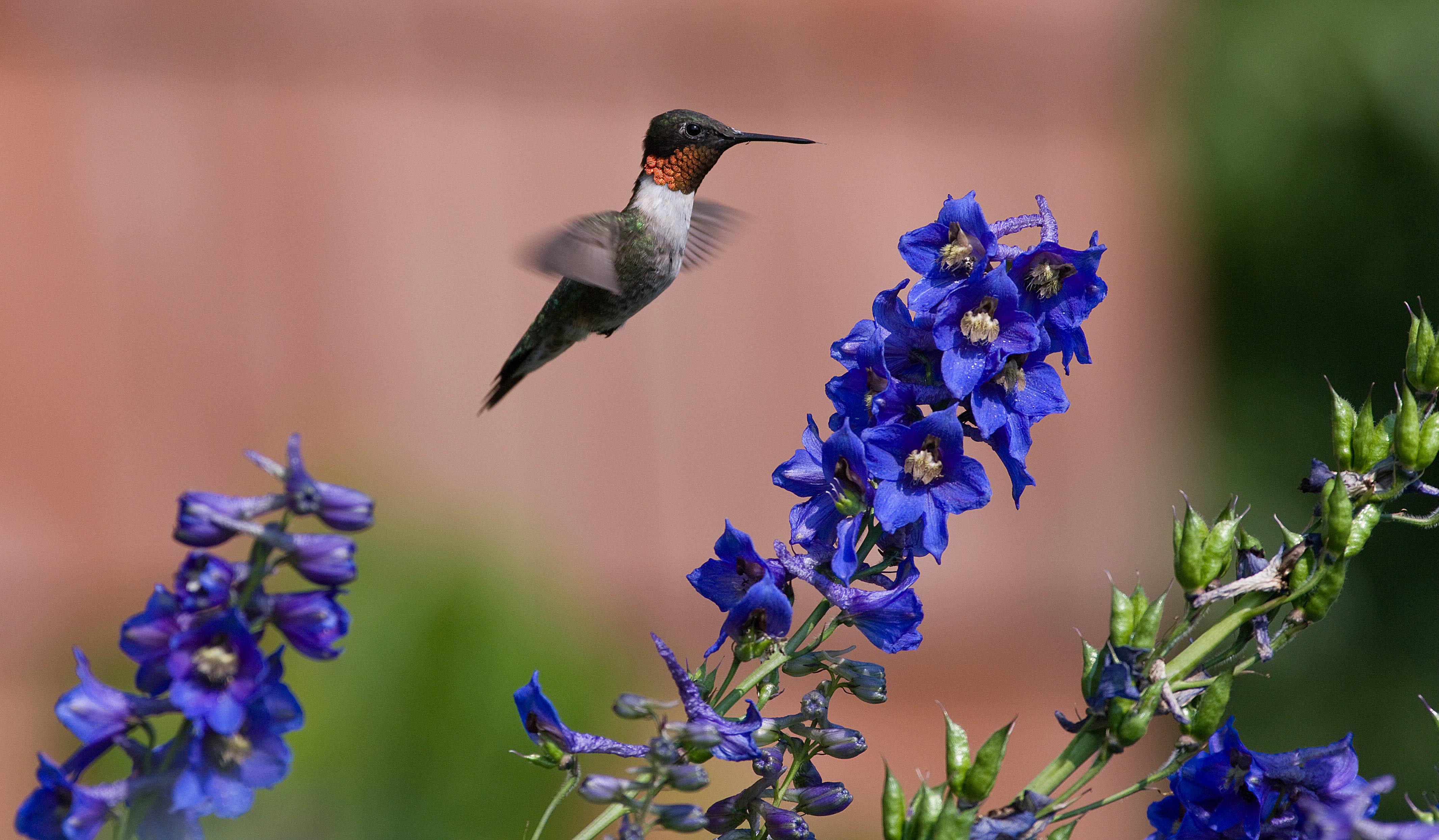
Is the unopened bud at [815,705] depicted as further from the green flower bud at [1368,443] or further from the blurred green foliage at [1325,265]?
the blurred green foliage at [1325,265]

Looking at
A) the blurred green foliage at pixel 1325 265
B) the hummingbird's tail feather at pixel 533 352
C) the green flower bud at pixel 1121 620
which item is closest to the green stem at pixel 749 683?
the green flower bud at pixel 1121 620

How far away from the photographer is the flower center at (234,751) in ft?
2.93

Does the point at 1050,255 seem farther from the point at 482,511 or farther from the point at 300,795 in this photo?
the point at 482,511

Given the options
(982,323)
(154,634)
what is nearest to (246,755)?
(154,634)

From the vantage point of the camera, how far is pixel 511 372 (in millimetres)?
2734

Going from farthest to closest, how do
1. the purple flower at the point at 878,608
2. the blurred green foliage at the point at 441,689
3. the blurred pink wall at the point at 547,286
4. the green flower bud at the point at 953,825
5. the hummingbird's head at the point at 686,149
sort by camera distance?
the blurred pink wall at the point at 547,286 < the blurred green foliage at the point at 441,689 < the hummingbird's head at the point at 686,149 < the purple flower at the point at 878,608 < the green flower bud at the point at 953,825

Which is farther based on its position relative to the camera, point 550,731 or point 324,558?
point 550,731

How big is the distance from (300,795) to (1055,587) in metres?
4.36

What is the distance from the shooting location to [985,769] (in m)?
1.06

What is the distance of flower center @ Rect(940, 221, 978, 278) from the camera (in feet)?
4.57

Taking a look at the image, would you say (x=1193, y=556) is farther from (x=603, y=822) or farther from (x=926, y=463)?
(x=603, y=822)

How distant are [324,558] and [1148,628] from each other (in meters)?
0.72

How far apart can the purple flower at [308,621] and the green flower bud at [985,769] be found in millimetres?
544

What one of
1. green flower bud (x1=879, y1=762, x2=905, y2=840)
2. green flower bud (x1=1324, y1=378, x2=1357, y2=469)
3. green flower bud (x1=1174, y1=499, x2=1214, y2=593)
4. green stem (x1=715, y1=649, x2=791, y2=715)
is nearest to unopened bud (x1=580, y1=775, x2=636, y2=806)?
green stem (x1=715, y1=649, x2=791, y2=715)
